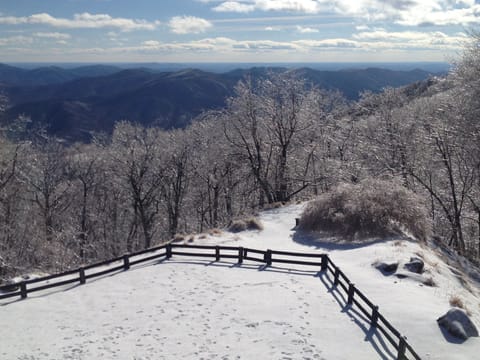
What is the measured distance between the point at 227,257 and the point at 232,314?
5.21 metres

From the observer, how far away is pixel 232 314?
12109 mm

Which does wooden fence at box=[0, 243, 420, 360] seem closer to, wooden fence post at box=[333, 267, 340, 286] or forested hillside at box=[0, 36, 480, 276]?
wooden fence post at box=[333, 267, 340, 286]

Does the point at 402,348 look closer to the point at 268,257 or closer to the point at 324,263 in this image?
the point at 324,263

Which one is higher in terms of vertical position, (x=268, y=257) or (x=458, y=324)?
(x=458, y=324)

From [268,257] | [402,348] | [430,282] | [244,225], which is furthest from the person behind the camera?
[244,225]

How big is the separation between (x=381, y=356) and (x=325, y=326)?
190 cm

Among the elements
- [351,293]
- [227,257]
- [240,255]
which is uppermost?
[351,293]

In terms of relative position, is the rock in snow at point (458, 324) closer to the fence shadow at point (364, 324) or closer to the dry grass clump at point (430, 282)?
the fence shadow at point (364, 324)

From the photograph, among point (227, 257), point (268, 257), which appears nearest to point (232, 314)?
point (268, 257)

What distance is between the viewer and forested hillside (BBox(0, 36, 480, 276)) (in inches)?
1036

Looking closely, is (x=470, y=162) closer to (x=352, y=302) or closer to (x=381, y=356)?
(x=352, y=302)

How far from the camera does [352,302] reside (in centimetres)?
1257

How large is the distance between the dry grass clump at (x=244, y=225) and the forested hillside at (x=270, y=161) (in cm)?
761

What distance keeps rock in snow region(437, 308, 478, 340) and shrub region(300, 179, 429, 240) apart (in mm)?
8268
